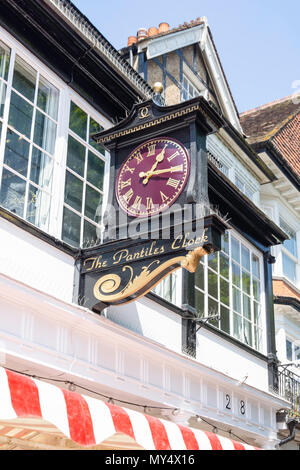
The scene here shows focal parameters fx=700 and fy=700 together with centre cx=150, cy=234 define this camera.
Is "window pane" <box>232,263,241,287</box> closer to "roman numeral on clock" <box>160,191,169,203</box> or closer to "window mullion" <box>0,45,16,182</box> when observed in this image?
"roman numeral on clock" <box>160,191,169,203</box>

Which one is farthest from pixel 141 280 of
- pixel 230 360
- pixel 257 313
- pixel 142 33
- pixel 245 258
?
pixel 142 33

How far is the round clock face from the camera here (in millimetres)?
8578

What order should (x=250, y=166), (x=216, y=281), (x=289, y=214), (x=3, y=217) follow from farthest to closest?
(x=289, y=214)
(x=250, y=166)
(x=216, y=281)
(x=3, y=217)

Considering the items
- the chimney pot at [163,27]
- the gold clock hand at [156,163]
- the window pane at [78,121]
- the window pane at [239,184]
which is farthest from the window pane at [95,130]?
the window pane at [239,184]

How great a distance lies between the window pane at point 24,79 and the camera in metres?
8.93

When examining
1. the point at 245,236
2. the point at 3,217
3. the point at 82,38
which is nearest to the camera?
the point at 3,217

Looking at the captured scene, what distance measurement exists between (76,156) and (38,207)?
118 centimetres

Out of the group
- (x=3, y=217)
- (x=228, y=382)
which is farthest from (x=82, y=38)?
(x=228, y=382)

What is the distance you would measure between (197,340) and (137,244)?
3.56 metres

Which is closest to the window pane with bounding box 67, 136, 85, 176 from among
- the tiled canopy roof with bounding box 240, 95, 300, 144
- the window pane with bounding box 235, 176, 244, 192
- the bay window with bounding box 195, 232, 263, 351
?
the bay window with bounding box 195, 232, 263, 351

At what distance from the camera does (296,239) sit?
824 inches

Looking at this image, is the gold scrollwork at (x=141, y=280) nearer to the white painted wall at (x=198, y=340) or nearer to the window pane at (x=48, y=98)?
the white painted wall at (x=198, y=340)

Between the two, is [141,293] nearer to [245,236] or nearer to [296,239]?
[245,236]

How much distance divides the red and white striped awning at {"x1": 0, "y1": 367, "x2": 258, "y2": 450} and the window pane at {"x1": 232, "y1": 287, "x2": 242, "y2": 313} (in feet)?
16.3
